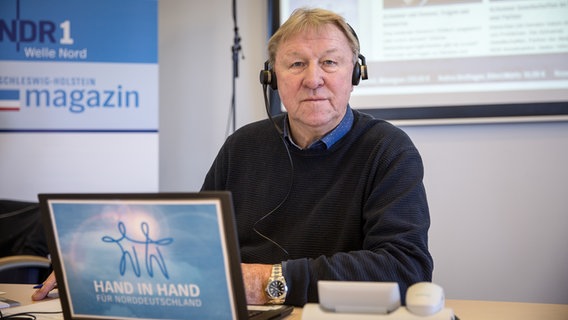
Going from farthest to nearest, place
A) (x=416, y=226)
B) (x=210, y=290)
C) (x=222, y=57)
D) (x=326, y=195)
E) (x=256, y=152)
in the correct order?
(x=222, y=57), (x=256, y=152), (x=326, y=195), (x=416, y=226), (x=210, y=290)

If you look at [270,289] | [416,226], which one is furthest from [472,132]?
[270,289]

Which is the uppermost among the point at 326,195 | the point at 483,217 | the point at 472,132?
the point at 472,132

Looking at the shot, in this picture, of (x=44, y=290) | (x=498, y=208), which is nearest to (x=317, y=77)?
(x=44, y=290)

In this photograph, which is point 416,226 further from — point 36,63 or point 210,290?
point 36,63

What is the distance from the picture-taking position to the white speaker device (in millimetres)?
935

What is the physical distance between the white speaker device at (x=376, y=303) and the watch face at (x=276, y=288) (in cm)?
32

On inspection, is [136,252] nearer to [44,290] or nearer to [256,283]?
[256,283]

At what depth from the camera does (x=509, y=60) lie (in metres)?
2.88

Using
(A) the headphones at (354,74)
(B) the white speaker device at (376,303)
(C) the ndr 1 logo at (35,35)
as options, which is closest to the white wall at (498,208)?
(C) the ndr 1 logo at (35,35)

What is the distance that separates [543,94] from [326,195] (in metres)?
1.62

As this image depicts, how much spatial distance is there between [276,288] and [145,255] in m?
0.37

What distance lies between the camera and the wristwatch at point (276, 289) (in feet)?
4.23

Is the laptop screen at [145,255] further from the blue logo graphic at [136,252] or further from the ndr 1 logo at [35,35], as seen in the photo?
the ndr 1 logo at [35,35]

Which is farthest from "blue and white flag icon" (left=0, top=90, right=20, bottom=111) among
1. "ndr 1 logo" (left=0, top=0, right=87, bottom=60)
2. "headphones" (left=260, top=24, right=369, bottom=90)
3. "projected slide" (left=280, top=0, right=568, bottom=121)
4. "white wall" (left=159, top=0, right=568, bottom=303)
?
"headphones" (left=260, top=24, right=369, bottom=90)
